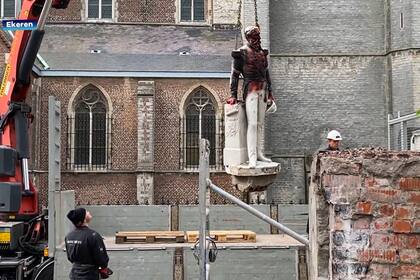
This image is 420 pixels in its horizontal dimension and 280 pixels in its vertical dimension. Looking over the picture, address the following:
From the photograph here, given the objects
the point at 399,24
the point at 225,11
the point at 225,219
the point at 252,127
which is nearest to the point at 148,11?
the point at 225,11

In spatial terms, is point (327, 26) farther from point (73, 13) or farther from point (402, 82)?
point (73, 13)

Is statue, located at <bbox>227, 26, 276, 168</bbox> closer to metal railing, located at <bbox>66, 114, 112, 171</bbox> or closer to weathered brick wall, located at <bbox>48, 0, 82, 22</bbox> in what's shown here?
metal railing, located at <bbox>66, 114, 112, 171</bbox>

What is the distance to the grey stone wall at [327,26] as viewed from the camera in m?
24.7

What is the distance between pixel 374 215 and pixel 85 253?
3.67m

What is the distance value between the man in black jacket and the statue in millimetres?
1901

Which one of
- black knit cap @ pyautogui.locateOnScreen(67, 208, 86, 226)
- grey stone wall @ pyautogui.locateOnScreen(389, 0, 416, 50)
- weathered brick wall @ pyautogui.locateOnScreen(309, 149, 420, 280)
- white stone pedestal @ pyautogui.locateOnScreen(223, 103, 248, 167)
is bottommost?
black knit cap @ pyautogui.locateOnScreen(67, 208, 86, 226)

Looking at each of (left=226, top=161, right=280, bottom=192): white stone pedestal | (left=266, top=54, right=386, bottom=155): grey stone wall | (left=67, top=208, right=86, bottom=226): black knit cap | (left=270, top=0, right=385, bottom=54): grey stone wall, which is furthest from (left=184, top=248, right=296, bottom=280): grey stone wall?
(left=270, top=0, right=385, bottom=54): grey stone wall

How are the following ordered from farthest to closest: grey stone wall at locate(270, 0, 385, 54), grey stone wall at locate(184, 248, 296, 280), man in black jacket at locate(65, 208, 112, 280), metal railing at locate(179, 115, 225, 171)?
1. grey stone wall at locate(270, 0, 385, 54)
2. metal railing at locate(179, 115, 225, 171)
3. grey stone wall at locate(184, 248, 296, 280)
4. man in black jacket at locate(65, 208, 112, 280)

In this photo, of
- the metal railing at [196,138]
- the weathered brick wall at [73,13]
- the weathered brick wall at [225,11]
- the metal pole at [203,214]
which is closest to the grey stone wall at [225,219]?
the metal pole at [203,214]

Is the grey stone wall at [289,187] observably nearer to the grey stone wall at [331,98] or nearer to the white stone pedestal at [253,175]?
the grey stone wall at [331,98]

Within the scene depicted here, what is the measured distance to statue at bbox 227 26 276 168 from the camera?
6699 mm

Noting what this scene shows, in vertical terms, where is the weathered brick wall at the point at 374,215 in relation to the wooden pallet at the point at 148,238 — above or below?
above

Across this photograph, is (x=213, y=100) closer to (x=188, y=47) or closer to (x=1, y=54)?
(x=188, y=47)

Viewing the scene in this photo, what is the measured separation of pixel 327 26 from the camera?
2500 cm
